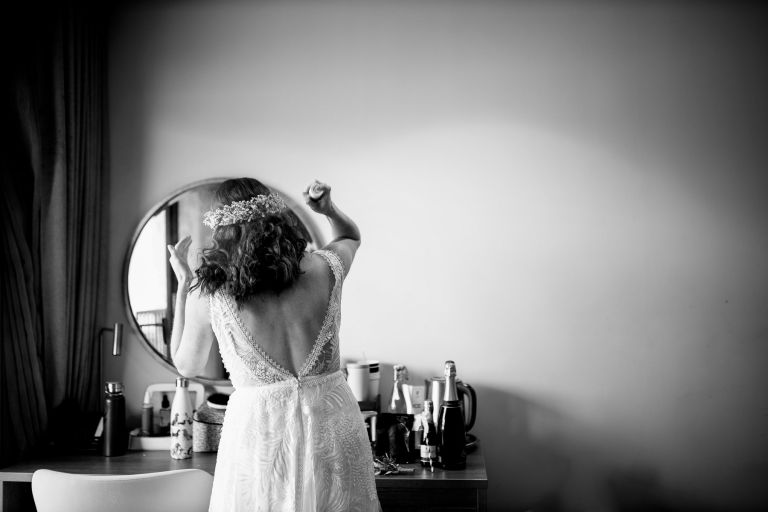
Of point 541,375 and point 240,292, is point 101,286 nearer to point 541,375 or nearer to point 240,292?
point 240,292

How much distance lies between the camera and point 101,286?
2750mm

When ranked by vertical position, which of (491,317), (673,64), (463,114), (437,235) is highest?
(673,64)

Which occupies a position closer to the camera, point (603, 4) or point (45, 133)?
point (45, 133)

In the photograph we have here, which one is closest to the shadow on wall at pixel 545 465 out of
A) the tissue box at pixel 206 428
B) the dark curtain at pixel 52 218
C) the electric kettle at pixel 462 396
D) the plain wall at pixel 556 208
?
the plain wall at pixel 556 208

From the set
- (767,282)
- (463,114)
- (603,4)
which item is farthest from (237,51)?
(767,282)

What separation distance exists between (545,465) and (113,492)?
5.16 ft

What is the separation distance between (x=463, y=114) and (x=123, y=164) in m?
1.35

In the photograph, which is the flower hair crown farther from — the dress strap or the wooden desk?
the wooden desk

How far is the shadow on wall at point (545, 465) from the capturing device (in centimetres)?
262

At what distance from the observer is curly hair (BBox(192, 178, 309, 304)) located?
5.57ft

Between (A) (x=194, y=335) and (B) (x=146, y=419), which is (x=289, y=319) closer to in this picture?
(A) (x=194, y=335)

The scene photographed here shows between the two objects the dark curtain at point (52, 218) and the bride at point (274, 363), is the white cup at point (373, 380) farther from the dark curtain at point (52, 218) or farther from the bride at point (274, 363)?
the dark curtain at point (52, 218)

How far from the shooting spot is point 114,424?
2.42 metres

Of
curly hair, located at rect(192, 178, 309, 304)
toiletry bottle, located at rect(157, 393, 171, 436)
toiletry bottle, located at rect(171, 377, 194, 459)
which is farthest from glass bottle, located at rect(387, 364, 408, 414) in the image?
curly hair, located at rect(192, 178, 309, 304)
